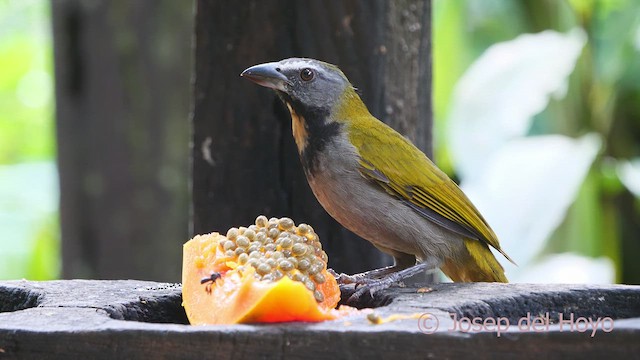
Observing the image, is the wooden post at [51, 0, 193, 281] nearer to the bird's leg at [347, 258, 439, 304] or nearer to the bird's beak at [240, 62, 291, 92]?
the bird's beak at [240, 62, 291, 92]

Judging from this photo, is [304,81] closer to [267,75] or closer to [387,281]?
[267,75]

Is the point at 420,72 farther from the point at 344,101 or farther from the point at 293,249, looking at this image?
the point at 293,249

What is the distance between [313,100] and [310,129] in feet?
0.43

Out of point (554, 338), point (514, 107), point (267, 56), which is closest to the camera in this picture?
point (554, 338)

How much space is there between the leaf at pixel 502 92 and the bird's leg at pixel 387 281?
2101 mm

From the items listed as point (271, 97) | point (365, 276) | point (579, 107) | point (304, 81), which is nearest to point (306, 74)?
point (304, 81)

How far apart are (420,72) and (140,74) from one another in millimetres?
2671

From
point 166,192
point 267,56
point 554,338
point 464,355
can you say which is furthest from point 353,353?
point 166,192

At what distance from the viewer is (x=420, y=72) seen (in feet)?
15.2

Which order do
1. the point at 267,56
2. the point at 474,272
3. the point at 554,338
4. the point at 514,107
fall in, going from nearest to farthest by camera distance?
the point at 554,338 → the point at 474,272 → the point at 267,56 → the point at 514,107

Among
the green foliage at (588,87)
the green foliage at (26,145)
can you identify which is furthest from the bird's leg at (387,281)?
the green foliage at (26,145)

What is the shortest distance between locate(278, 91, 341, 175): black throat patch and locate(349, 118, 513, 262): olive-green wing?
0.11m

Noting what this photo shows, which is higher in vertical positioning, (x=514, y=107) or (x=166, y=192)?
(x=514, y=107)

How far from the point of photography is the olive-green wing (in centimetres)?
421
